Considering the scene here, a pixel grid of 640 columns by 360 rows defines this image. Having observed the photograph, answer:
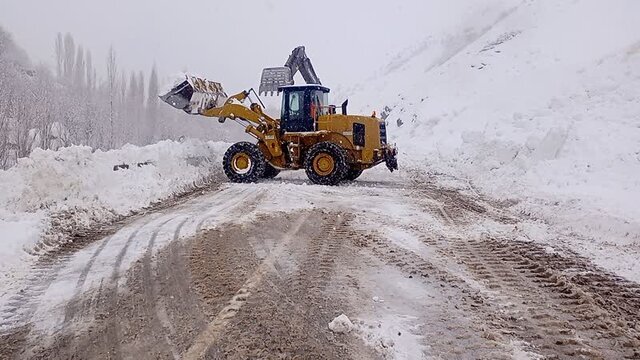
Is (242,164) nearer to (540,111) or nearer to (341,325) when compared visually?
(341,325)

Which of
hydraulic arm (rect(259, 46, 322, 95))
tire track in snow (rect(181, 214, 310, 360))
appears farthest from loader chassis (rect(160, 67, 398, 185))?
tire track in snow (rect(181, 214, 310, 360))

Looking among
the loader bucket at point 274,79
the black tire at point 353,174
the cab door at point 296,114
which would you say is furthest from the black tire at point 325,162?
the loader bucket at point 274,79

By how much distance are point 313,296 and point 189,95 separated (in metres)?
10.2

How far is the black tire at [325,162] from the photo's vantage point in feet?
40.7

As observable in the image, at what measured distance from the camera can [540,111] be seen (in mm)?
19047

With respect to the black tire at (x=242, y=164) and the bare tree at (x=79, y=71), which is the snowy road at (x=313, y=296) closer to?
the black tire at (x=242, y=164)

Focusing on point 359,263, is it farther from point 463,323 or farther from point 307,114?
point 307,114

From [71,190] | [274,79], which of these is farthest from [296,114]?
[71,190]

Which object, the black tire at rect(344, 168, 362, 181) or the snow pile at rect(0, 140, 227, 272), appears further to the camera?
the black tire at rect(344, 168, 362, 181)

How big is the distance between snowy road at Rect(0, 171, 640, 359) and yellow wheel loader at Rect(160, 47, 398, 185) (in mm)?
5056

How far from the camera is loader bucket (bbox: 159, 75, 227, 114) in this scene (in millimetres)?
13422

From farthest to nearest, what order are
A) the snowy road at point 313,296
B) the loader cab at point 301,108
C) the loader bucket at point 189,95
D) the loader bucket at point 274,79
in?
the loader bucket at point 274,79 < the loader bucket at point 189,95 < the loader cab at point 301,108 < the snowy road at point 313,296

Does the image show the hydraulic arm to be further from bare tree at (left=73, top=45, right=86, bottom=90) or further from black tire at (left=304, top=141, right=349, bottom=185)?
bare tree at (left=73, top=45, right=86, bottom=90)

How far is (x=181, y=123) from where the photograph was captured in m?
68.6
